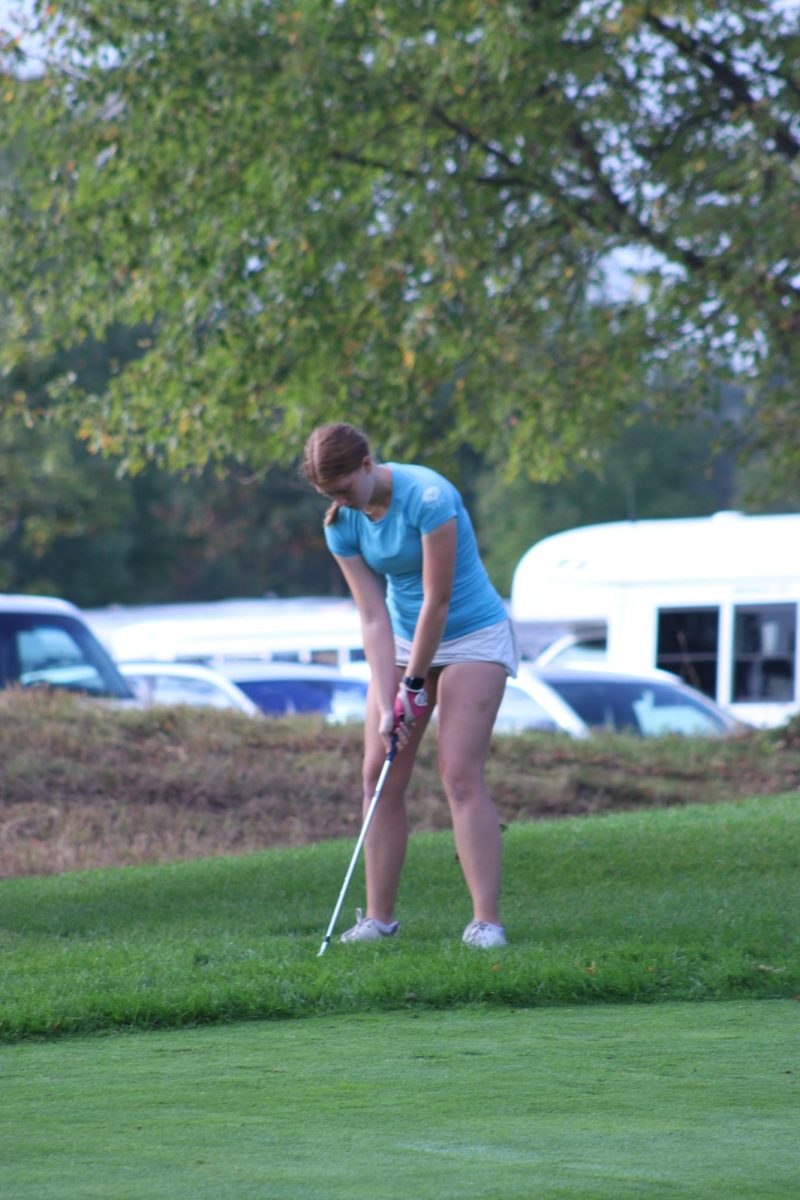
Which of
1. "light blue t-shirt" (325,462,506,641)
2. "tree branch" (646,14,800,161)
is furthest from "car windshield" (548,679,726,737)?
"light blue t-shirt" (325,462,506,641)

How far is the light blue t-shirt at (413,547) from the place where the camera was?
5.81 m

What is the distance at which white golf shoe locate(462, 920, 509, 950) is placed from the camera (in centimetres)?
582

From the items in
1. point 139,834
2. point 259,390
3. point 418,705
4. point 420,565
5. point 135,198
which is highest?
point 135,198

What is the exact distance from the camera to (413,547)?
19.3 feet

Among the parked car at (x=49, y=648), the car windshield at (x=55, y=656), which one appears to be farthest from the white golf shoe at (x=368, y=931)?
the parked car at (x=49, y=648)

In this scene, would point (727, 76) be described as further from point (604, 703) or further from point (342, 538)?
point (342, 538)

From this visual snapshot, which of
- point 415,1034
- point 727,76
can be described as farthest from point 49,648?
point 415,1034

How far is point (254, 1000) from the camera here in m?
5.08

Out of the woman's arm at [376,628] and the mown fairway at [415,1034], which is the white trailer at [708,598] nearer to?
the mown fairway at [415,1034]

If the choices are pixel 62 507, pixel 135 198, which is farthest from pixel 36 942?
pixel 62 507

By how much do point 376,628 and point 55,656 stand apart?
9612 mm

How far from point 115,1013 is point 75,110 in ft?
33.3

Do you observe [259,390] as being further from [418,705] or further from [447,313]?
[418,705]

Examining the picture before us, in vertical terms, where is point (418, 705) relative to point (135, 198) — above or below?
below
